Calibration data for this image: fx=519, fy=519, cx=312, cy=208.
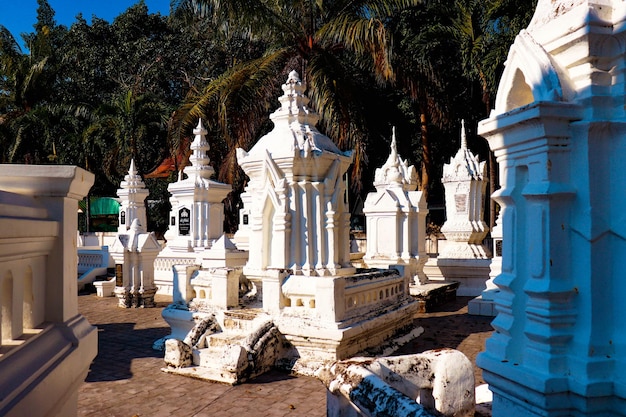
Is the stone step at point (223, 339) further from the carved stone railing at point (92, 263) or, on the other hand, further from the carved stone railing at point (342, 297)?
the carved stone railing at point (92, 263)

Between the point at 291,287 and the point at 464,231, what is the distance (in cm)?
982

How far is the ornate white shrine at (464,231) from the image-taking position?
1534 cm

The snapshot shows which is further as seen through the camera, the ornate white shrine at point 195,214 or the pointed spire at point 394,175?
the ornate white shrine at point 195,214

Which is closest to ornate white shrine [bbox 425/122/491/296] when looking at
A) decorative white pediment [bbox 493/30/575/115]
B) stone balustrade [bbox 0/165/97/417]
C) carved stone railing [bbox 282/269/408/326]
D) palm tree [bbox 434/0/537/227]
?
palm tree [bbox 434/0/537/227]

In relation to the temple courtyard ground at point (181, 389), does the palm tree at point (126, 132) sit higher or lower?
higher

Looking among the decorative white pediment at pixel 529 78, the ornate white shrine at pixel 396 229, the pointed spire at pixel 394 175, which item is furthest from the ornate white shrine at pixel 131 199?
the decorative white pediment at pixel 529 78

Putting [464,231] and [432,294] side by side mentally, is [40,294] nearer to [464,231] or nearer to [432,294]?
[432,294]

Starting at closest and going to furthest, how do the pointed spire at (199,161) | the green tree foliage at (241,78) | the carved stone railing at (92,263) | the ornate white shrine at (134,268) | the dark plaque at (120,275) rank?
the ornate white shrine at (134,268) → the dark plaque at (120,275) → the green tree foliage at (241,78) → the pointed spire at (199,161) → the carved stone railing at (92,263)

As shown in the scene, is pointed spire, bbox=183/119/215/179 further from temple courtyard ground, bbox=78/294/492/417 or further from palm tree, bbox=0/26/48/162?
palm tree, bbox=0/26/48/162

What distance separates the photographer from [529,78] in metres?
3.41

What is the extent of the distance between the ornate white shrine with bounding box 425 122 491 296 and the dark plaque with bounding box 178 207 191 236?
800 cm

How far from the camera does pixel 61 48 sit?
1447 inches

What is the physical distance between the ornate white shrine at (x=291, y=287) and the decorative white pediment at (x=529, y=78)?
12.9 feet

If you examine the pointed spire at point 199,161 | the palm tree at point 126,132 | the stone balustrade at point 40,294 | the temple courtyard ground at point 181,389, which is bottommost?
the temple courtyard ground at point 181,389
